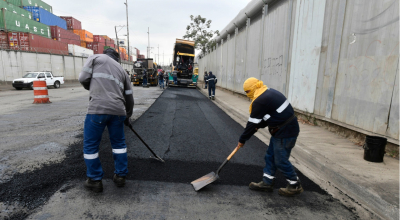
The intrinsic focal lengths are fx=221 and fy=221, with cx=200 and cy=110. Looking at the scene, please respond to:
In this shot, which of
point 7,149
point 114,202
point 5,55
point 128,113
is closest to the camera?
point 114,202

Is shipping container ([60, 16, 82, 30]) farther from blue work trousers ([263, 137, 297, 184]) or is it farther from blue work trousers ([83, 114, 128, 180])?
blue work trousers ([263, 137, 297, 184])

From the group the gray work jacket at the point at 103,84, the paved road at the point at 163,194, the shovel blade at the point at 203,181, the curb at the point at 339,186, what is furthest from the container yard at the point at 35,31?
the curb at the point at 339,186

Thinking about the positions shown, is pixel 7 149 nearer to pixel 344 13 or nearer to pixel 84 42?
pixel 344 13

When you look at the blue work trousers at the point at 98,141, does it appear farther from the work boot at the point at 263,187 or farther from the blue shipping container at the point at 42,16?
the blue shipping container at the point at 42,16

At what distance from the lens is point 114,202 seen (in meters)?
2.68

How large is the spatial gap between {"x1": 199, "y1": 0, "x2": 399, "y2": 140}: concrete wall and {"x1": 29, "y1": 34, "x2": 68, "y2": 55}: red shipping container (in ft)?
102

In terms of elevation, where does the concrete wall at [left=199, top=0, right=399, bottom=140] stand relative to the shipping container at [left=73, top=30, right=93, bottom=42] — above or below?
below

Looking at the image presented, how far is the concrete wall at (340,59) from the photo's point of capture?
4.36 meters

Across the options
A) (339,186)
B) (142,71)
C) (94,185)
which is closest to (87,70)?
(94,185)

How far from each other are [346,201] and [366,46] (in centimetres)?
365

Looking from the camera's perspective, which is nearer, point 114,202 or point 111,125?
point 114,202

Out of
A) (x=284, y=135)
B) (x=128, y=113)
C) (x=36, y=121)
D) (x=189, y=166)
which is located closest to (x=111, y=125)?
(x=128, y=113)

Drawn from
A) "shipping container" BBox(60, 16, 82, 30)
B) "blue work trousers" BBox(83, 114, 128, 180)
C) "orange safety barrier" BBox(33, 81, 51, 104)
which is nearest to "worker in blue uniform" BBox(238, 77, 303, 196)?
"blue work trousers" BBox(83, 114, 128, 180)

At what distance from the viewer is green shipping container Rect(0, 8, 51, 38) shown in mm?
28078
